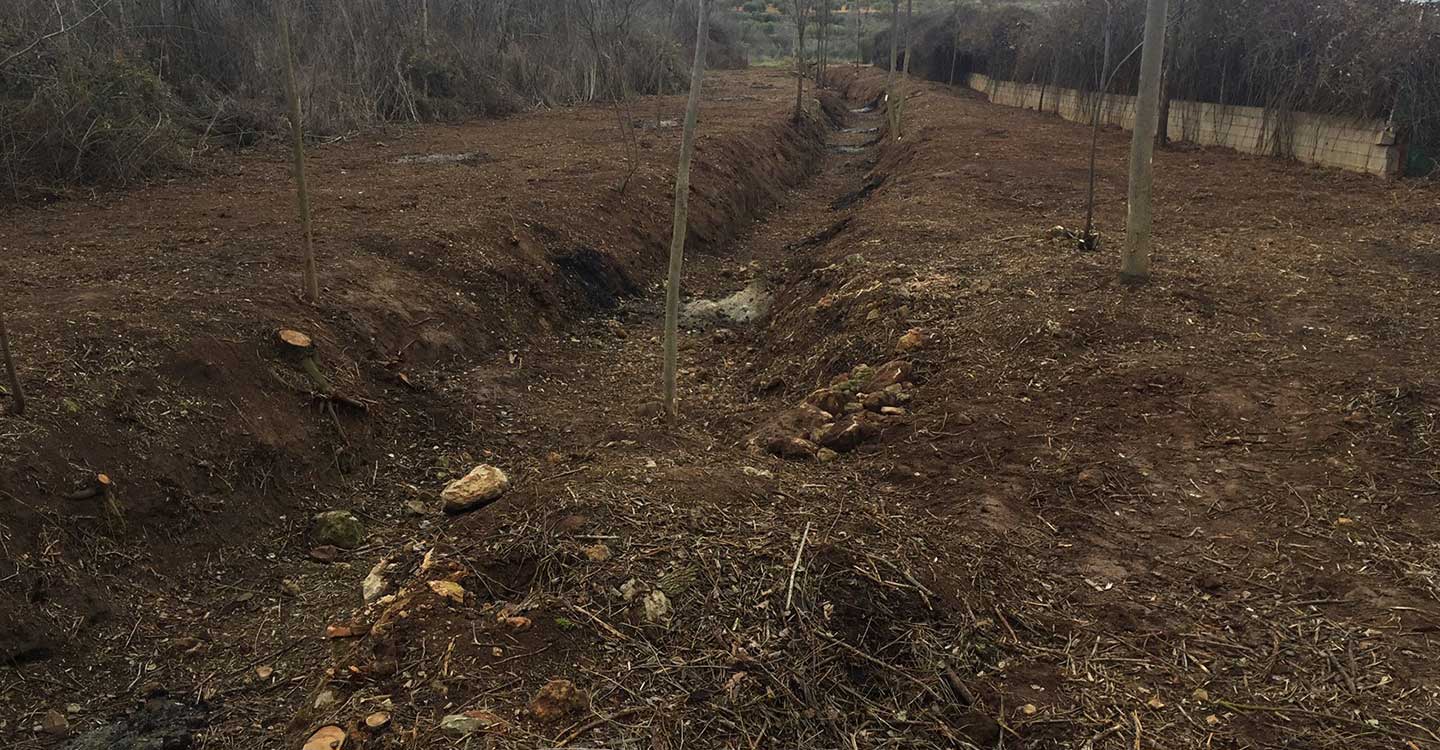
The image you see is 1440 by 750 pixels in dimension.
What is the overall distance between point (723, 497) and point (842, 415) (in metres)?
1.57

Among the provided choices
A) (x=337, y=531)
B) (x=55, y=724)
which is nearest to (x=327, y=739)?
(x=55, y=724)

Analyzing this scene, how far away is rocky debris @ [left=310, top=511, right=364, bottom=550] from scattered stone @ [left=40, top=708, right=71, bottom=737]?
1.39 m

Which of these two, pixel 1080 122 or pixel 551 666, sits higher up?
pixel 1080 122

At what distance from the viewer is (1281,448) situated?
441 cm

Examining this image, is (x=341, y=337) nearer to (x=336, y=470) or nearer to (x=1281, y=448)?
(x=336, y=470)

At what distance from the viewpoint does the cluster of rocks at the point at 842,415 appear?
492 centimetres

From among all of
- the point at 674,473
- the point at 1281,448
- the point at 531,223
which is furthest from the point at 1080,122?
the point at 674,473

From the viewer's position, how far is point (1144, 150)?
6516mm

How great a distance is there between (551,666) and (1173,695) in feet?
6.98

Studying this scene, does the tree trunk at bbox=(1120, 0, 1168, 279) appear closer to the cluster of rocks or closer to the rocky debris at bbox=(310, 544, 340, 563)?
the cluster of rocks

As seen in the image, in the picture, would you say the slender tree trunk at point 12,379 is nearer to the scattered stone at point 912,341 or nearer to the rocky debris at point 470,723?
the rocky debris at point 470,723

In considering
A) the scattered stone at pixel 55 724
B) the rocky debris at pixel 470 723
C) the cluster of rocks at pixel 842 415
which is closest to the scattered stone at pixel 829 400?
the cluster of rocks at pixel 842 415

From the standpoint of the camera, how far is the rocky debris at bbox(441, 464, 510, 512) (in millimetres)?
4441

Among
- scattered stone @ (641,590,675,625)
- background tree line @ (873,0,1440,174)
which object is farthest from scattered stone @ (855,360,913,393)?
background tree line @ (873,0,1440,174)
